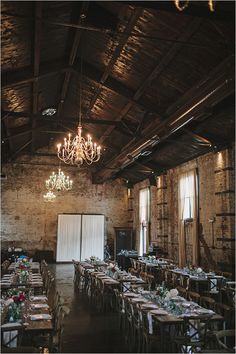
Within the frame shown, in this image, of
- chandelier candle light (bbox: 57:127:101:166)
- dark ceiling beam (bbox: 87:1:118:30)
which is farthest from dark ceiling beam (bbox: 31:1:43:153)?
chandelier candle light (bbox: 57:127:101:166)

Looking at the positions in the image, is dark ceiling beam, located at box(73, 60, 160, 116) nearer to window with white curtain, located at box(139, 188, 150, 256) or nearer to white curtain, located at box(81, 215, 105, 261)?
window with white curtain, located at box(139, 188, 150, 256)

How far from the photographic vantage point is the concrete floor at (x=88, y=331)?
5.69 meters

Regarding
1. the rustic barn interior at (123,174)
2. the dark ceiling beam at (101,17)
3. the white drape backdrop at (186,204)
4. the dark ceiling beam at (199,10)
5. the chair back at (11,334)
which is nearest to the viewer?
the chair back at (11,334)

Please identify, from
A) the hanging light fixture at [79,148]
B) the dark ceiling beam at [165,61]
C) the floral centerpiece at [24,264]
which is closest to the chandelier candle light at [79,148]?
the hanging light fixture at [79,148]

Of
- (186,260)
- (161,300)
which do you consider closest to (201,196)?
(186,260)

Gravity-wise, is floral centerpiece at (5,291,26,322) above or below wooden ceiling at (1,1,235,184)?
below

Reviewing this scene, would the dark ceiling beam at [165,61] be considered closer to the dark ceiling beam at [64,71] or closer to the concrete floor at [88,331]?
the dark ceiling beam at [64,71]

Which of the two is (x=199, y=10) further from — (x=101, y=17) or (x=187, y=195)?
(x=187, y=195)

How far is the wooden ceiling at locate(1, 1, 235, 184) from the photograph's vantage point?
6664mm

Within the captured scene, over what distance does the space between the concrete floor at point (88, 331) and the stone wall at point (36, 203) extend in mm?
10350

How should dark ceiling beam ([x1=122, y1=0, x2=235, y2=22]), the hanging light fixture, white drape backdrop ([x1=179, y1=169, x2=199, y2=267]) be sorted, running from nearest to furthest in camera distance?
dark ceiling beam ([x1=122, y1=0, x2=235, y2=22]), the hanging light fixture, white drape backdrop ([x1=179, y1=169, x2=199, y2=267])

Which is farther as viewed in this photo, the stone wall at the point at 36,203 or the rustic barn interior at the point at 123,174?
the stone wall at the point at 36,203

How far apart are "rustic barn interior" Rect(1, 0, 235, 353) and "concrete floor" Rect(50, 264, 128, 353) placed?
34 millimetres

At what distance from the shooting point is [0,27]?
22.6 feet
